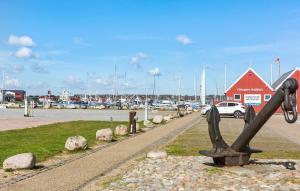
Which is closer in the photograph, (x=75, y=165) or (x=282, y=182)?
(x=282, y=182)

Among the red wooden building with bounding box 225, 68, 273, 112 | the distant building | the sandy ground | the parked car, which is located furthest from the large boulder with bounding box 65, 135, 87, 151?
the distant building

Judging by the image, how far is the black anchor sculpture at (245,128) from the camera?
9.88 meters

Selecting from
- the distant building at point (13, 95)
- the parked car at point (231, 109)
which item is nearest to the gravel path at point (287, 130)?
the parked car at point (231, 109)

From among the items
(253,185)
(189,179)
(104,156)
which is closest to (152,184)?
(189,179)

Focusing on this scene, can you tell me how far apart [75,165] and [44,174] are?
1.48 meters

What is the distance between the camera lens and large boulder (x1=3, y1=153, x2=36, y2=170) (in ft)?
35.2

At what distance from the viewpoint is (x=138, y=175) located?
10242 millimetres

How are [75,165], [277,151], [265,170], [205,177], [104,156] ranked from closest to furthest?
[205,177] → [265,170] → [75,165] → [104,156] → [277,151]

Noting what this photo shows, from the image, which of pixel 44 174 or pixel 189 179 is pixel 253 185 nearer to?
pixel 189 179

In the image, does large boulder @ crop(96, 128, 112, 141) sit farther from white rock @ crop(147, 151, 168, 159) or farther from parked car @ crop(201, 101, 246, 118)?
parked car @ crop(201, 101, 246, 118)

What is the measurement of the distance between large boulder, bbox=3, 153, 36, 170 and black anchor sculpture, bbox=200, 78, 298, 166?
12.8 feet

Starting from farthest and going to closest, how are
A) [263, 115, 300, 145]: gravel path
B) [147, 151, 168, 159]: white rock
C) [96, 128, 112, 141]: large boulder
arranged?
[263, 115, 300, 145]: gravel path
[96, 128, 112, 141]: large boulder
[147, 151, 168, 159]: white rock

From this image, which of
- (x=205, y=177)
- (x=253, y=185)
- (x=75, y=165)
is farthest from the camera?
(x=75, y=165)

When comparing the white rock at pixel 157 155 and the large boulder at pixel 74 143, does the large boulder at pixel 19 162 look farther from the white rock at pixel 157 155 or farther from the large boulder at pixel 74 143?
the large boulder at pixel 74 143
